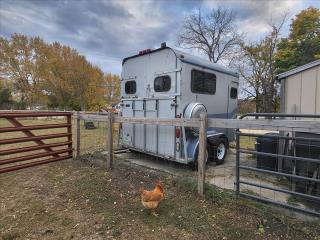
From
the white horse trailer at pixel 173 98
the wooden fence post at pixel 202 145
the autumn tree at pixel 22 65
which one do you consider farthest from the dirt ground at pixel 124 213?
the autumn tree at pixel 22 65

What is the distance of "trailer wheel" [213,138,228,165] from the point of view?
6793mm

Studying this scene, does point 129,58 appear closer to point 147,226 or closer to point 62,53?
point 147,226

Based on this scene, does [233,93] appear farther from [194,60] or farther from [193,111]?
[193,111]

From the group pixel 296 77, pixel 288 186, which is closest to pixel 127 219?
pixel 288 186

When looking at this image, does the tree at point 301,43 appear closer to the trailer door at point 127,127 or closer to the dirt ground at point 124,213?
the trailer door at point 127,127

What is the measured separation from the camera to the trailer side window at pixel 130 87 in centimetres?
720

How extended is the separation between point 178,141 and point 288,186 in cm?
240

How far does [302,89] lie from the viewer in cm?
510

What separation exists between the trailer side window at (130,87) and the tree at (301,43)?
18.9 meters

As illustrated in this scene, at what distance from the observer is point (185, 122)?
15.5ft

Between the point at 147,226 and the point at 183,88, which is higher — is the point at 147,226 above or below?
below

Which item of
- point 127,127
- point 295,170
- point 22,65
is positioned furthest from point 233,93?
point 22,65

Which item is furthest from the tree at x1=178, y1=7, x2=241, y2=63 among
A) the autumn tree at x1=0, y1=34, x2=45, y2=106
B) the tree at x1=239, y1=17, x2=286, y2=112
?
the autumn tree at x1=0, y1=34, x2=45, y2=106

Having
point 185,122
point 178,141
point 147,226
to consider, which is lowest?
point 147,226
